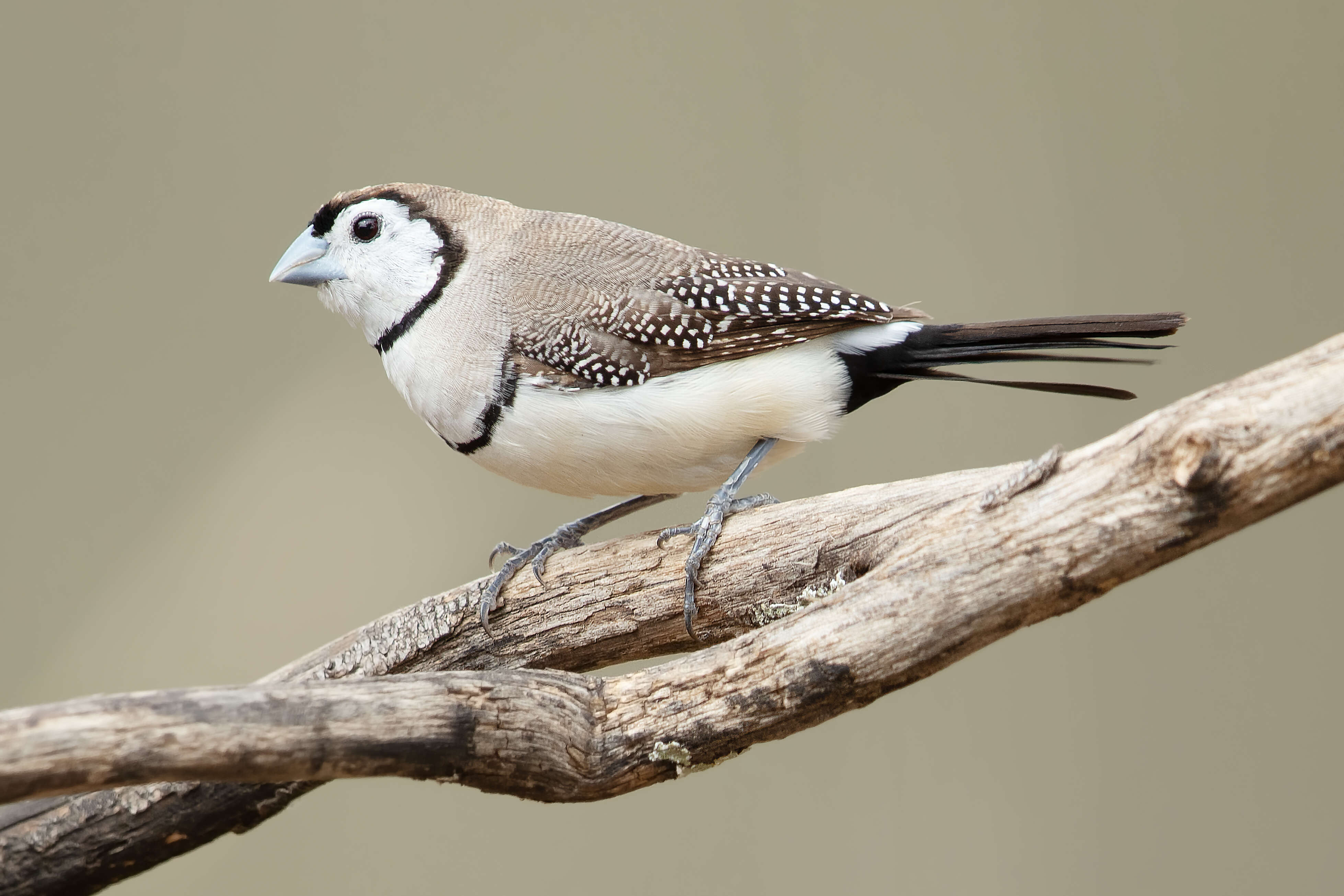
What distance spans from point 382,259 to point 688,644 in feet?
3.08

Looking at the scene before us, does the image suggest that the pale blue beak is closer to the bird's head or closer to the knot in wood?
the bird's head

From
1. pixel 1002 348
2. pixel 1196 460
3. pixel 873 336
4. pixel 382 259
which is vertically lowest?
pixel 1196 460

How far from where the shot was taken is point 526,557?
6.72 feet

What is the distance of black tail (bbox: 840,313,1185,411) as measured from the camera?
1628 mm

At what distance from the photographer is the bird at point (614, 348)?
1833mm

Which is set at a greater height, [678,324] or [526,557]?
[678,324]

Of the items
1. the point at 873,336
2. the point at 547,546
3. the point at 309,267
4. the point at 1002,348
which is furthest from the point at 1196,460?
the point at 309,267

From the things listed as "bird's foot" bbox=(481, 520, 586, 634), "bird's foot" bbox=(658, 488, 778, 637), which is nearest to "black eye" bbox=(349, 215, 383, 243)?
"bird's foot" bbox=(481, 520, 586, 634)

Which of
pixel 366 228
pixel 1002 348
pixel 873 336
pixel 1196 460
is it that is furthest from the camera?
pixel 366 228

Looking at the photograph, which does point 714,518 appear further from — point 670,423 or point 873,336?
point 873,336

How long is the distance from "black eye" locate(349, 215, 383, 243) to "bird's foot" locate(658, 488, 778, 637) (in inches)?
31.8

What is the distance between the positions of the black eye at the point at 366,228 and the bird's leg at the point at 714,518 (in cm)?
81

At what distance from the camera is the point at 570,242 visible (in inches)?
80.2

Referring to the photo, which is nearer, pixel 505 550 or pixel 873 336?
pixel 873 336
